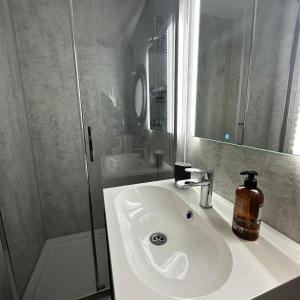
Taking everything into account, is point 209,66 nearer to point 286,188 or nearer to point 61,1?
point 286,188

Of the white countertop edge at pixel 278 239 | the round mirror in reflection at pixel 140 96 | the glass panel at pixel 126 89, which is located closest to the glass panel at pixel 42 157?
the glass panel at pixel 126 89

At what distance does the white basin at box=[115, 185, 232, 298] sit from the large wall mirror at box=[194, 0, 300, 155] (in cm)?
39

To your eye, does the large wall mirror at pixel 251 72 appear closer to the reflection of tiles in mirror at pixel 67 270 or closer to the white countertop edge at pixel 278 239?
the white countertop edge at pixel 278 239

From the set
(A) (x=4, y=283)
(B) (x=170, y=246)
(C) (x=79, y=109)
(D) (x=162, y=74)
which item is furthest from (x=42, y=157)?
(B) (x=170, y=246)

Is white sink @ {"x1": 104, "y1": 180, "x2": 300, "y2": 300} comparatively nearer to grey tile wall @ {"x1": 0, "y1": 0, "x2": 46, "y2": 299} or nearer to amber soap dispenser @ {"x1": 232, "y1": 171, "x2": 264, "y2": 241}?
amber soap dispenser @ {"x1": 232, "y1": 171, "x2": 264, "y2": 241}

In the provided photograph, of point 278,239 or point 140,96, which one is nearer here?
point 278,239

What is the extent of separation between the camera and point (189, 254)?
2.04ft

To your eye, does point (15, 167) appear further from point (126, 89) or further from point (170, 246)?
point (170, 246)

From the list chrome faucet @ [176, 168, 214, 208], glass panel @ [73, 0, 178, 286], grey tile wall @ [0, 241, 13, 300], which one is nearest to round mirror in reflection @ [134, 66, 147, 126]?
glass panel @ [73, 0, 178, 286]

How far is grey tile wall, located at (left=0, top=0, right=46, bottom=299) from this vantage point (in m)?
1.08

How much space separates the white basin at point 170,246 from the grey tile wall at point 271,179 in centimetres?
21

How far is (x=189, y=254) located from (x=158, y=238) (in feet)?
0.51

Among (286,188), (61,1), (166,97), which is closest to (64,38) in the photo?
(61,1)

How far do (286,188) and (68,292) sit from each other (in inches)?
59.6
